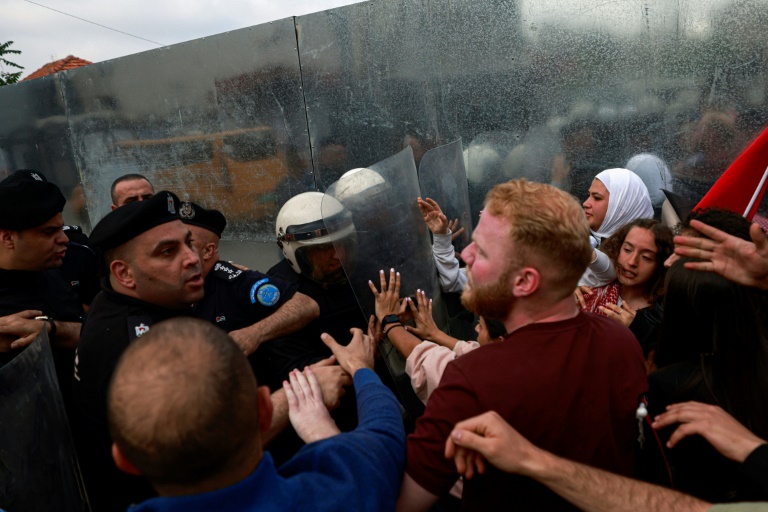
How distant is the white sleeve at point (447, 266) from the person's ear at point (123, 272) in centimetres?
140

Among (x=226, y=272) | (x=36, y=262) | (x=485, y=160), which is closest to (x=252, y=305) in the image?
(x=226, y=272)

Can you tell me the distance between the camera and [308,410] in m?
1.61

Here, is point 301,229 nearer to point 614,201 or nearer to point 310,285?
point 310,285

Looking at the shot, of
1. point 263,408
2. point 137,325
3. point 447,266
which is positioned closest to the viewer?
point 263,408

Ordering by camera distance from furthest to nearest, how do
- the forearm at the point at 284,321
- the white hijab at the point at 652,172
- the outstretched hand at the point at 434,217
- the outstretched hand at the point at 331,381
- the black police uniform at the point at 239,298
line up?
the white hijab at the point at 652,172 → the outstretched hand at the point at 434,217 → the black police uniform at the point at 239,298 → the forearm at the point at 284,321 → the outstretched hand at the point at 331,381

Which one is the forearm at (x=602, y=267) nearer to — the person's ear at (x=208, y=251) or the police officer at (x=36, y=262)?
the person's ear at (x=208, y=251)

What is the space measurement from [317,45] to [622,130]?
231 centimetres

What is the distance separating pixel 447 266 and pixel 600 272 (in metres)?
0.87

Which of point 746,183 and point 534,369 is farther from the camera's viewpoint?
point 746,183

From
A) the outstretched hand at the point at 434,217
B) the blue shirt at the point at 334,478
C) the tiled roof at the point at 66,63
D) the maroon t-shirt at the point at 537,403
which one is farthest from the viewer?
Result: the tiled roof at the point at 66,63

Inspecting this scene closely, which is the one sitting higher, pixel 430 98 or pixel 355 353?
pixel 430 98

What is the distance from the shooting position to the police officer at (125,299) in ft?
6.06

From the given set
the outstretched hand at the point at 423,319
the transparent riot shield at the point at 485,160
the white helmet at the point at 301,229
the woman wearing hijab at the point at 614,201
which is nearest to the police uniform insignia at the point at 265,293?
the white helmet at the point at 301,229

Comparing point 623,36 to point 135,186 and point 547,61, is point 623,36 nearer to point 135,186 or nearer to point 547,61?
point 547,61
